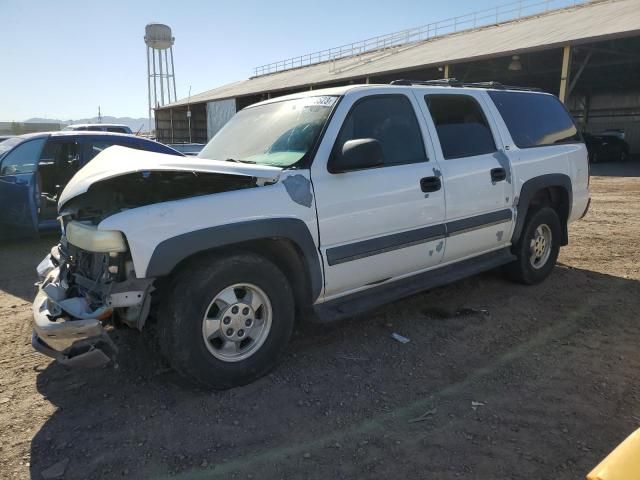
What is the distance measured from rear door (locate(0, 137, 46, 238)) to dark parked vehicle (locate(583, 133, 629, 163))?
22.8m

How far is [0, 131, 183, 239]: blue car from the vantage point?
658 centimetres

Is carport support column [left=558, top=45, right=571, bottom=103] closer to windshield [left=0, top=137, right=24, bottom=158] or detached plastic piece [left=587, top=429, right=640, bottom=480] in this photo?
windshield [left=0, top=137, right=24, bottom=158]

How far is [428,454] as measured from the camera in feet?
8.29

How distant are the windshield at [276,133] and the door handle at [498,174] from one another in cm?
173

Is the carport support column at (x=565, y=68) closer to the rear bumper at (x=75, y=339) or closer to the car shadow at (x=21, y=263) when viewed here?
the car shadow at (x=21, y=263)

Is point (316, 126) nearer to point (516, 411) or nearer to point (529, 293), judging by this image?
point (516, 411)

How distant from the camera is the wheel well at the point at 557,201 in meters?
5.11

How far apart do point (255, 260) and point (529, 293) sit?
318 cm

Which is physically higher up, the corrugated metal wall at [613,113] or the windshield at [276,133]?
the corrugated metal wall at [613,113]

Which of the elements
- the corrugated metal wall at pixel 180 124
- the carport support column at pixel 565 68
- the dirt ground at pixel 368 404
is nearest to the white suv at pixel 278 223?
the dirt ground at pixel 368 404

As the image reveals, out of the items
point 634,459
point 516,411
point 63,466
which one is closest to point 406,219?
point 516,411

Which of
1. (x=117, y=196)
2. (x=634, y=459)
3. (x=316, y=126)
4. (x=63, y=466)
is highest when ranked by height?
(x=316, y=126)

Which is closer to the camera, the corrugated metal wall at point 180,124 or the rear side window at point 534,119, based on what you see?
the rear side window at point 534,119

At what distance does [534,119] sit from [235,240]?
3.67m
